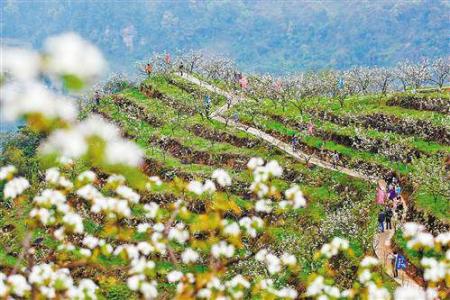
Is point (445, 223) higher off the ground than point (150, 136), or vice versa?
point (150, 136)

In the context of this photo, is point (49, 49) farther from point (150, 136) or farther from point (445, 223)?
point (150, 136)

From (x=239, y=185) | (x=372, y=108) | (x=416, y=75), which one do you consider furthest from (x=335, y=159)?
(x=416, y=75)

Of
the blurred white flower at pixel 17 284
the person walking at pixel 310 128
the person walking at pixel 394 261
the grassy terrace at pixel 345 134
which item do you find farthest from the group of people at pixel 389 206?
the blurred white flower at pixel 17 284

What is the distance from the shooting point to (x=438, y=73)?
83.7 meters

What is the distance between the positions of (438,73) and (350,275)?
146 feet

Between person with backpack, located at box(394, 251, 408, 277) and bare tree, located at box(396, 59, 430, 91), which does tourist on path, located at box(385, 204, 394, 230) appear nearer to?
person with backpack, located at box(394, 251, 408, 277)

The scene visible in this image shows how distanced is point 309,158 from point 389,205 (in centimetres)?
1314

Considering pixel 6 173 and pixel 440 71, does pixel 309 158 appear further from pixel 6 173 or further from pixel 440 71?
pixel 6 173

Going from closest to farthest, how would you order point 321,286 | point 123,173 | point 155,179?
point 123,173
point 321,286
point 155,179

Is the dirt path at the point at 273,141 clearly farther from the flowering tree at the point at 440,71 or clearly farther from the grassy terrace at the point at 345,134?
the flowering tree at the point at 440,71

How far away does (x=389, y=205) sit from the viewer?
53.5 metres

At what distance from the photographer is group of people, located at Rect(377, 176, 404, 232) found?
5181 cm

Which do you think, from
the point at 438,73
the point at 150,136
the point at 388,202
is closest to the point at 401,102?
the point at 438,73

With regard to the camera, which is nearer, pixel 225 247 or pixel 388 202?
pixel 225 247
